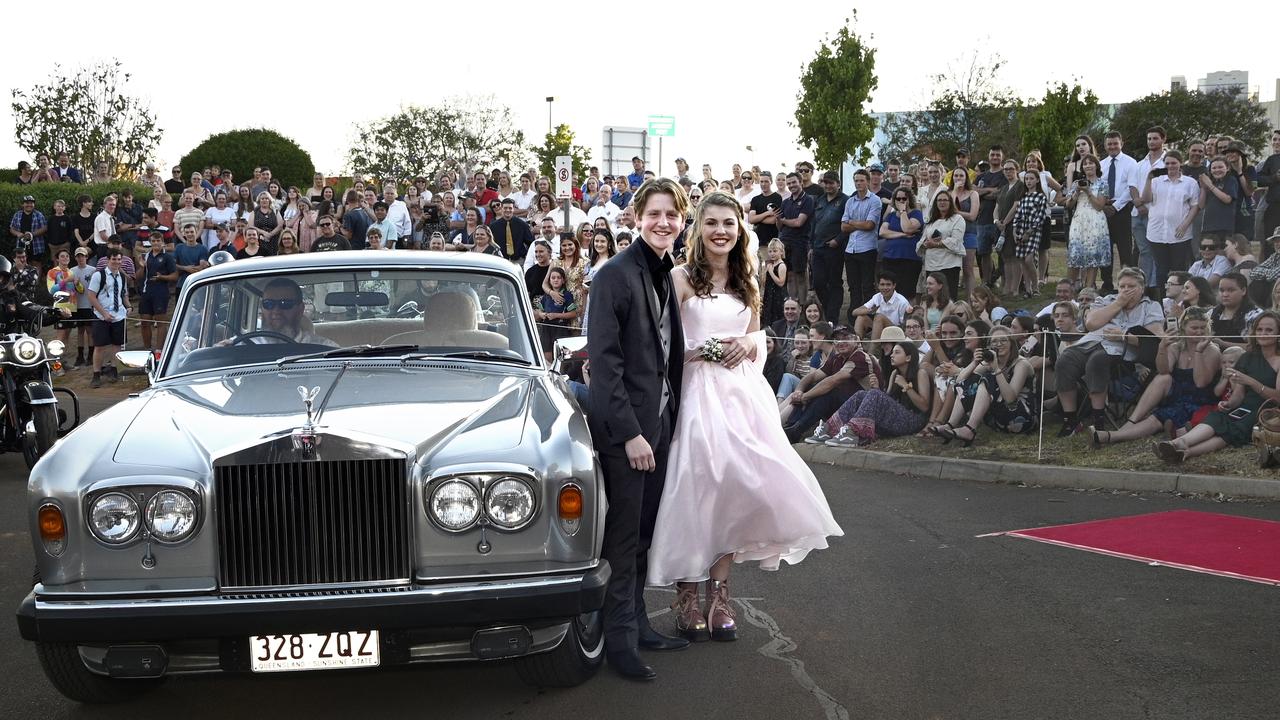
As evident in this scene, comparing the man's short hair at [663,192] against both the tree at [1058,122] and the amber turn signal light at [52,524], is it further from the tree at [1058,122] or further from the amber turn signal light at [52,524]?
the tree at [1058,122]

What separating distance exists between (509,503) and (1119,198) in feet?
39.0

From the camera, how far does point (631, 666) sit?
17.5ft

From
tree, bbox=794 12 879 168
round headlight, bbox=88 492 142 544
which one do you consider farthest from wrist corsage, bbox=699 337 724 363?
tree, bbox=794 12 879 168

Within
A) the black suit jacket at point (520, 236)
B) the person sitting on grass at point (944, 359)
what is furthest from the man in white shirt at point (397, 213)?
the person sitting on grass at point (944, 359)

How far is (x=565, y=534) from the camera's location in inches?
184

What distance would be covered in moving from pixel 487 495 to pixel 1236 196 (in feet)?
36.9

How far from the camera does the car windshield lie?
6.04 m

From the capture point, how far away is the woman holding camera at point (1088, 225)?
14.1 m

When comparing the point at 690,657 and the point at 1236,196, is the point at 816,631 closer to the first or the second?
the point at 690,657

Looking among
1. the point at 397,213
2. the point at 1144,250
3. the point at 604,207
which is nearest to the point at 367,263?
the point at 1144,250

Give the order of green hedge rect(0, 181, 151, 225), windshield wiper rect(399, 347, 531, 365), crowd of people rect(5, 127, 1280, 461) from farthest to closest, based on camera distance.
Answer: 1. green hedge rect(0, 181, 151, 225)
2. crowd of people rect(5, 127, 1280, 461)
3. windshield wiper rect(399, 347, 531, 365)

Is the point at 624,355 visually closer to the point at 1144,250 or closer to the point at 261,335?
the point at 261,335

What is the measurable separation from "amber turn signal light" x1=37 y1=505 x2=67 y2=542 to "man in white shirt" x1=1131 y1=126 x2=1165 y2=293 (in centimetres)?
1213

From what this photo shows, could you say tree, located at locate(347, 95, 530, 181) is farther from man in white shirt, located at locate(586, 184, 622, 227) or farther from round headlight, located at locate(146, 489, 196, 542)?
round headlight, located at locate(146, 489, 196, 542)
